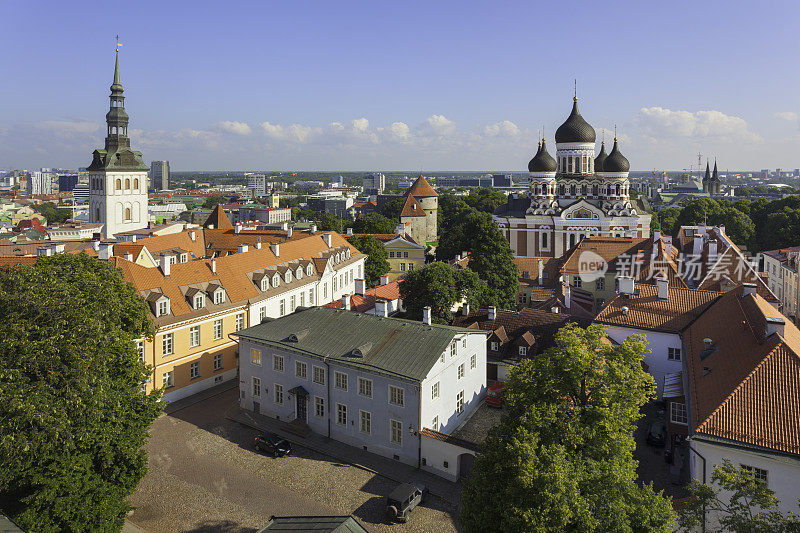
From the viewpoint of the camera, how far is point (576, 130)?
281 ft

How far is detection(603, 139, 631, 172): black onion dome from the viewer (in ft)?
273

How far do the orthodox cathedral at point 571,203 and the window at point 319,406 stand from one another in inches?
2208

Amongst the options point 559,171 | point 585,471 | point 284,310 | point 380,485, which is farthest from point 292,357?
point 559,171

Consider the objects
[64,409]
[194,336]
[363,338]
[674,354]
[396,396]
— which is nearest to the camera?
[64,409]

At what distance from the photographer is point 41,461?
18797 millimetres

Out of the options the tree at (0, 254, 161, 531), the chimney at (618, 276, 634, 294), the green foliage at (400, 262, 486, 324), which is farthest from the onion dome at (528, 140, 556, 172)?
the tree at (0, 254, 161, 531)

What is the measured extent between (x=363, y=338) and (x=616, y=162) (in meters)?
65.8

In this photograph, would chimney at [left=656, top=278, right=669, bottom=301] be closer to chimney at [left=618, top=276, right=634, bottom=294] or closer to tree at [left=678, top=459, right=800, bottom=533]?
chimney at [left=618, top=276, right=634, bottom=294]

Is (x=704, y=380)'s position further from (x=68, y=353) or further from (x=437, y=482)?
(x=68, y=353)

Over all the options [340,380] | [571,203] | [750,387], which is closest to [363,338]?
[340,380]

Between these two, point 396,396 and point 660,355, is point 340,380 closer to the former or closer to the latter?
point 396,396

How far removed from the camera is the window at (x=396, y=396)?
26.4m

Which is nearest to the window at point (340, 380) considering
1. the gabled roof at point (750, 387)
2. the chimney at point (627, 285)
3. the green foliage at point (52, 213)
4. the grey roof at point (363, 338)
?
the grey roof at point (363, 338)

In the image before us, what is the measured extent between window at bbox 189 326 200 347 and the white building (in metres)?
4.38
